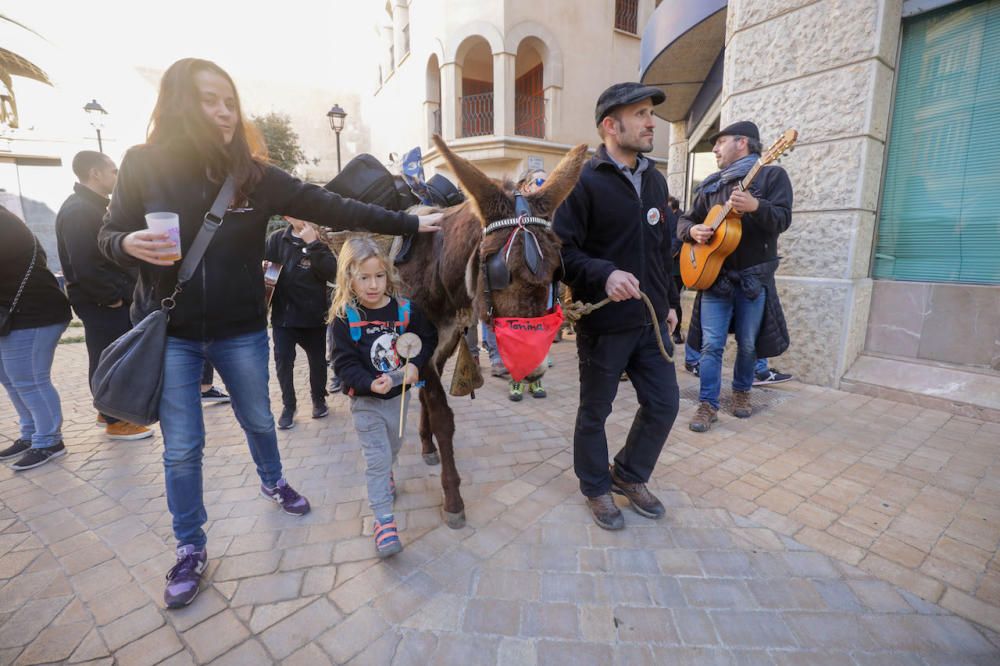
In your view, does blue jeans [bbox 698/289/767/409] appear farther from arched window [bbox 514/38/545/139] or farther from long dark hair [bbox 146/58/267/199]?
arched window [bbox 514/38/545/139]

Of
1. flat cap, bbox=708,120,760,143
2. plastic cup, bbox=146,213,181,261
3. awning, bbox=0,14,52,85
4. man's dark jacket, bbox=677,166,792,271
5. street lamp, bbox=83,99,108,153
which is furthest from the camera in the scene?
awning, bbox=0,14,52,85

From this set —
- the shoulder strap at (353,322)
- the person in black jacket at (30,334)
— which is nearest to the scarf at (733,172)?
the shoulder strap at (353,322)

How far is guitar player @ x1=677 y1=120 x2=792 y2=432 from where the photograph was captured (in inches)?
156

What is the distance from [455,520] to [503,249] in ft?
5.31

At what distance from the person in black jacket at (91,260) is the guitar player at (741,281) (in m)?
4.88

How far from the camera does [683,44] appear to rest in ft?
22.2

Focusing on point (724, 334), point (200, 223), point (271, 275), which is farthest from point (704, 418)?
point (271, 275)

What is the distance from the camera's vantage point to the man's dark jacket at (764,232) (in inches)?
151

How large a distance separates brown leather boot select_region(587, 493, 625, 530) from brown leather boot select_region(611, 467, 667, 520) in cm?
14

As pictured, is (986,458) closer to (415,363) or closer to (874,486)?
(874,486)

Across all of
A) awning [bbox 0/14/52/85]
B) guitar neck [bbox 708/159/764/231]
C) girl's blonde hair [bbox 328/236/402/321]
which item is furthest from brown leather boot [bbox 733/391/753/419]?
awning [bbox 0/14/52/85]

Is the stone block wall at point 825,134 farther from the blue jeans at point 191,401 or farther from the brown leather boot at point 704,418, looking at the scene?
the blue jeans at point 191,401

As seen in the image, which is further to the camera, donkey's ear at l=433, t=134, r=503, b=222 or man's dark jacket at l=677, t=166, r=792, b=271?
man's dark jacket at l=677, t=166, r=792, b=271

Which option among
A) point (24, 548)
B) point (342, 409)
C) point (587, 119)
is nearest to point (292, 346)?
point (342, 409)
